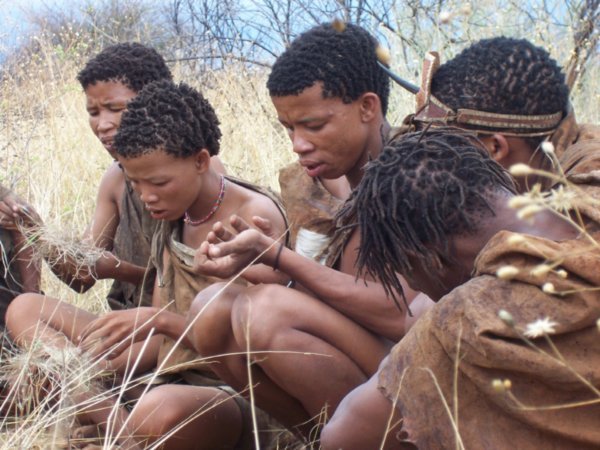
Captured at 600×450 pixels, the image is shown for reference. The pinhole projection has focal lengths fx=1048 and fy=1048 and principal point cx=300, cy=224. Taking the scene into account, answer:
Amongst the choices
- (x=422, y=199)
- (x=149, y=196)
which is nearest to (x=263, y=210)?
(x=149, y=196)

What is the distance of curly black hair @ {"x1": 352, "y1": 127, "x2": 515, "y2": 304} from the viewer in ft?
7.65

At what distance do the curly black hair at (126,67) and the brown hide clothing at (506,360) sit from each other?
7.99 feet

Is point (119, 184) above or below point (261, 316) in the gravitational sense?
above

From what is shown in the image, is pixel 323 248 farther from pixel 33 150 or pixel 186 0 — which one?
pixel 186 0

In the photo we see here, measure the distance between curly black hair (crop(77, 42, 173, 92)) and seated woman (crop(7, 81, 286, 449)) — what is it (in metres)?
0.58

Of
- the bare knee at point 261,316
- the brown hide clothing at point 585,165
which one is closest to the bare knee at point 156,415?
the bare knee at point 261,316

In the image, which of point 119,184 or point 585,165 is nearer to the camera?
point 585,165

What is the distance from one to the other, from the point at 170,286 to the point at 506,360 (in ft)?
6.52

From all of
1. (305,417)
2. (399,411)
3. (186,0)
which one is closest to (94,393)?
(305,417)

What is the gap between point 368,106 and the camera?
357 centimetres

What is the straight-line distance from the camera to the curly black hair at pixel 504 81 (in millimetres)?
3027

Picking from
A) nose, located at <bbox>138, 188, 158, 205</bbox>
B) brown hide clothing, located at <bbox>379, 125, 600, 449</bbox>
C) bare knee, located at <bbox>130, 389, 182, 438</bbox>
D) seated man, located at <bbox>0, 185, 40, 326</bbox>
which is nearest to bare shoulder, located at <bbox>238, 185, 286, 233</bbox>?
nose, located at <bbox>138, 188, 158, 205</bbox>

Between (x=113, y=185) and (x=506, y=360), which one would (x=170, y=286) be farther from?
(x=506, y=360)

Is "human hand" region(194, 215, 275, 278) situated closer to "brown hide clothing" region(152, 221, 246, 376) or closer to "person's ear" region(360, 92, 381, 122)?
"brown hide clothing" region(152, 221, 246, 376)
